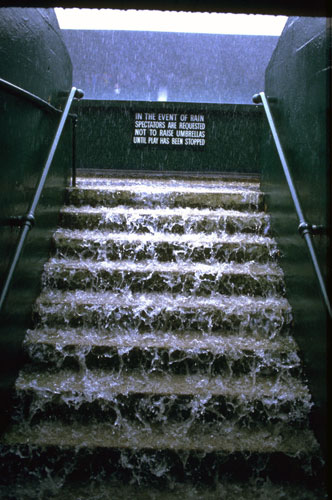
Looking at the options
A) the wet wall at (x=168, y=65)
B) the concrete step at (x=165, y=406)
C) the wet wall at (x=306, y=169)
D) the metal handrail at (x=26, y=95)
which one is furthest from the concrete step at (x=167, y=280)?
the wet wall at (x=168, y=65)

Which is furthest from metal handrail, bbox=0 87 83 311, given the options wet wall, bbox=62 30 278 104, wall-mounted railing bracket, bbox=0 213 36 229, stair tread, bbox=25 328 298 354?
wet wall, bbox=62 30 278 104

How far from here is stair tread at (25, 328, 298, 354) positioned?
2912 mm

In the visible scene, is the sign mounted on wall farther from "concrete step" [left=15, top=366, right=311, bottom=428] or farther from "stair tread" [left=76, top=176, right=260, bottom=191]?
"concrete step" [left=15, top=366, right=311, bottom=428]

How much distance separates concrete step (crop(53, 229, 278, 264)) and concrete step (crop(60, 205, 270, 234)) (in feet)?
0.87

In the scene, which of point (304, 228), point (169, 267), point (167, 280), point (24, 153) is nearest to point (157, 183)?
point (169, 267)

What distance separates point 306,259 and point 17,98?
7.79 feet

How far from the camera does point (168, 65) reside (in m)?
9.39

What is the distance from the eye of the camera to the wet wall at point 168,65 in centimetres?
891

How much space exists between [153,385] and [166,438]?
0.35 m

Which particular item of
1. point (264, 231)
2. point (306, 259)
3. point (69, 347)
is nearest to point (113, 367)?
point (69, 347)

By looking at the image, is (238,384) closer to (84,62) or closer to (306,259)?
(306,259)

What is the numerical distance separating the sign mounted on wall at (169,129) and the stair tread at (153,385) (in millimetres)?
5353

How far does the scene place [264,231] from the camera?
399 cm

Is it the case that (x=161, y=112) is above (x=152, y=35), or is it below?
below
